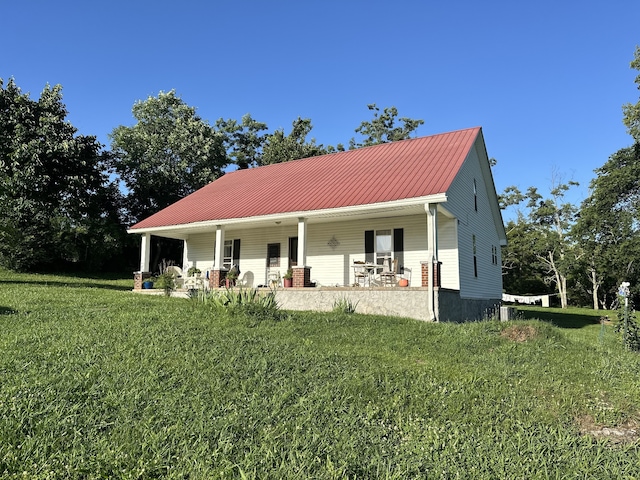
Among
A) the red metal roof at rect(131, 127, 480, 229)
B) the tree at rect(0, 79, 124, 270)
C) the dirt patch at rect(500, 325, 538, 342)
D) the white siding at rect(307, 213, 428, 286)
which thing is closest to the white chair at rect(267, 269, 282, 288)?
the white siding at rect(307, 213, 428, 286)

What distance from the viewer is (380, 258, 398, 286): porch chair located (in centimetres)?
1351

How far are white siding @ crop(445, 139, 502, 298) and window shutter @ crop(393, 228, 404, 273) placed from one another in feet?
5.85

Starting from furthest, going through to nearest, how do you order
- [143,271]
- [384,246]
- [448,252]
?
1. [143,271]
2. [384,246]
3. [448,252]

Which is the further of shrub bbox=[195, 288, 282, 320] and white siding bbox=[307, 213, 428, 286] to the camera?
white siding bbox=[307, 213, 428, 286]

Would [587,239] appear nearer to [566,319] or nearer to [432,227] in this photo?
[566,319]

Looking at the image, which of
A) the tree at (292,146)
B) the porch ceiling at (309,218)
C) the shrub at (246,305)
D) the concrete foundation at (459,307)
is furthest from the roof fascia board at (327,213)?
the tree at (292,146)

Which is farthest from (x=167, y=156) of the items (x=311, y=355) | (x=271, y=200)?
(x=311, y=355)

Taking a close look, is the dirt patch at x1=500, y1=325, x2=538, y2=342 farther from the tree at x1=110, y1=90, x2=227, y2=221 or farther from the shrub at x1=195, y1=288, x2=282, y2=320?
the tree at x1=110, y1=90, x2=227, y2=221

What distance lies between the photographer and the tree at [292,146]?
120 ft

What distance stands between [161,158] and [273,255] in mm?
18125

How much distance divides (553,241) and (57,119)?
35536 mm

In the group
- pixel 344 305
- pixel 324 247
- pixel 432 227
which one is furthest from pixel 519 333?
pixel 324 247

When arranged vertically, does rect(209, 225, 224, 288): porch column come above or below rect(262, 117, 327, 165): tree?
below

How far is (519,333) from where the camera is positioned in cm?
954
